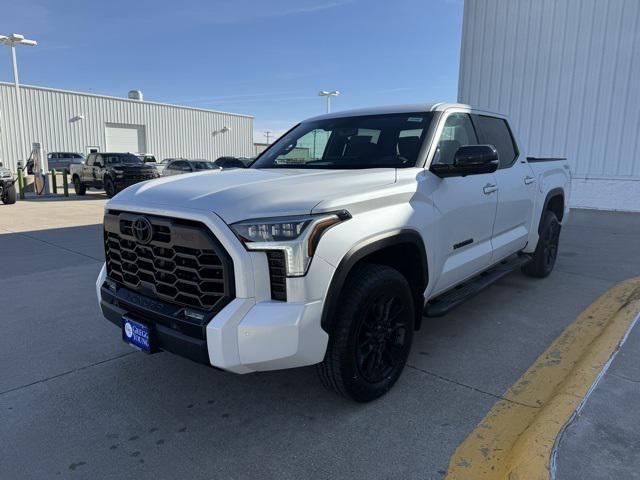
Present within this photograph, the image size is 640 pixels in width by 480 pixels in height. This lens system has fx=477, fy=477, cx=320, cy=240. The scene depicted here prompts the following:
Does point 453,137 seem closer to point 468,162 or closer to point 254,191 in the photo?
point 468,162

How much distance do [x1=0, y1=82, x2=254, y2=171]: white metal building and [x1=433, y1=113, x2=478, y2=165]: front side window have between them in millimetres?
→ 28502

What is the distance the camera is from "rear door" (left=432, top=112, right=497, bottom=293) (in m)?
3.33

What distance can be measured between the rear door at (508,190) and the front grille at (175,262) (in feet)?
8.81

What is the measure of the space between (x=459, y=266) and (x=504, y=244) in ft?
3.30

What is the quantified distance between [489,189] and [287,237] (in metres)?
2.27

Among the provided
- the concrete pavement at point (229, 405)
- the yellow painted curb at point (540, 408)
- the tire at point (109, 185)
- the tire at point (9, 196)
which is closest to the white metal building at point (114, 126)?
the tire at point (109, 185)

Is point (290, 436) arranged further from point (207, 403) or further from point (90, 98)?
point (90, 98)

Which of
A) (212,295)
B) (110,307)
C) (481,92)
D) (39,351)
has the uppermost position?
(481,92)

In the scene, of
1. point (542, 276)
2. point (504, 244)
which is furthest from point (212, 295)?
point (542, 276)

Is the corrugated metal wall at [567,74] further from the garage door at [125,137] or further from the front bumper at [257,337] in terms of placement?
the garage door at [125,137]

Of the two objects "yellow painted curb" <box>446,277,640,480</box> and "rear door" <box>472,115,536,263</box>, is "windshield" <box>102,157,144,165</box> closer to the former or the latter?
"rear door" <box>472,115,536,263</box>

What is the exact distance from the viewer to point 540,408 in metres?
2.80

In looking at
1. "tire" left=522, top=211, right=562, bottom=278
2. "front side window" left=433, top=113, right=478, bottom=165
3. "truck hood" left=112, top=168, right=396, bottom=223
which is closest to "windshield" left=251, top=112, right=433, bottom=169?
"front side window" left=433, top=113, right=478, bottom=165

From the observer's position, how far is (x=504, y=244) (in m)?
4.34
